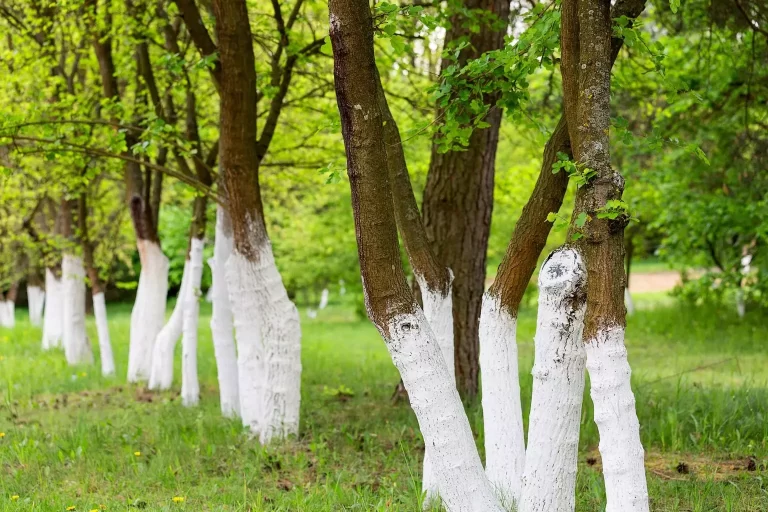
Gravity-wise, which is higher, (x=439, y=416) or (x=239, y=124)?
(x=239, y=124)

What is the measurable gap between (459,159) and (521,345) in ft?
34.0

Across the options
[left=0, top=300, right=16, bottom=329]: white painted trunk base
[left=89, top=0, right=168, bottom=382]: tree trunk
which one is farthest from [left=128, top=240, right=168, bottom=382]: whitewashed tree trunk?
[left=0, top=300, right=16, bottom=329]: white painted trunk base

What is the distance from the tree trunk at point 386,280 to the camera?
367cm

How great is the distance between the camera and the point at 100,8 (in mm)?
9320

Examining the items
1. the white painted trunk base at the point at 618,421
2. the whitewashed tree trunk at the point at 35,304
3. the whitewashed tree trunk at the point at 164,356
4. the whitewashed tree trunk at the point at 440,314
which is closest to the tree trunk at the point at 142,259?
the whitewashed tree trunk at the point at 164,356

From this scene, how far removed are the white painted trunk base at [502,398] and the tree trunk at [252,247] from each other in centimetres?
273

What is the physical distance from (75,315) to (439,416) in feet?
35.9

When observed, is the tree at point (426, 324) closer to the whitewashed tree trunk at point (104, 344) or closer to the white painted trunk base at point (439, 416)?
the white painted trunk base at point (439, 416)

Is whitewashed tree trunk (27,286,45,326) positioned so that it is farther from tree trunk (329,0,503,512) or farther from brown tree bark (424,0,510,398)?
tree trunk (329,0,503,512)

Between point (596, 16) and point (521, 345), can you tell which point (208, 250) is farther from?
point (596, 16)

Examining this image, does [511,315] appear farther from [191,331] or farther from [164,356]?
[164,356]

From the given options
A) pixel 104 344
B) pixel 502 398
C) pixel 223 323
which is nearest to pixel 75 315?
pixel 104 344

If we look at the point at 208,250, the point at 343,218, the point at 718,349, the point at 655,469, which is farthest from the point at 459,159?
the point at 208,250

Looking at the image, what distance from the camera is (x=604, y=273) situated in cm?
342
